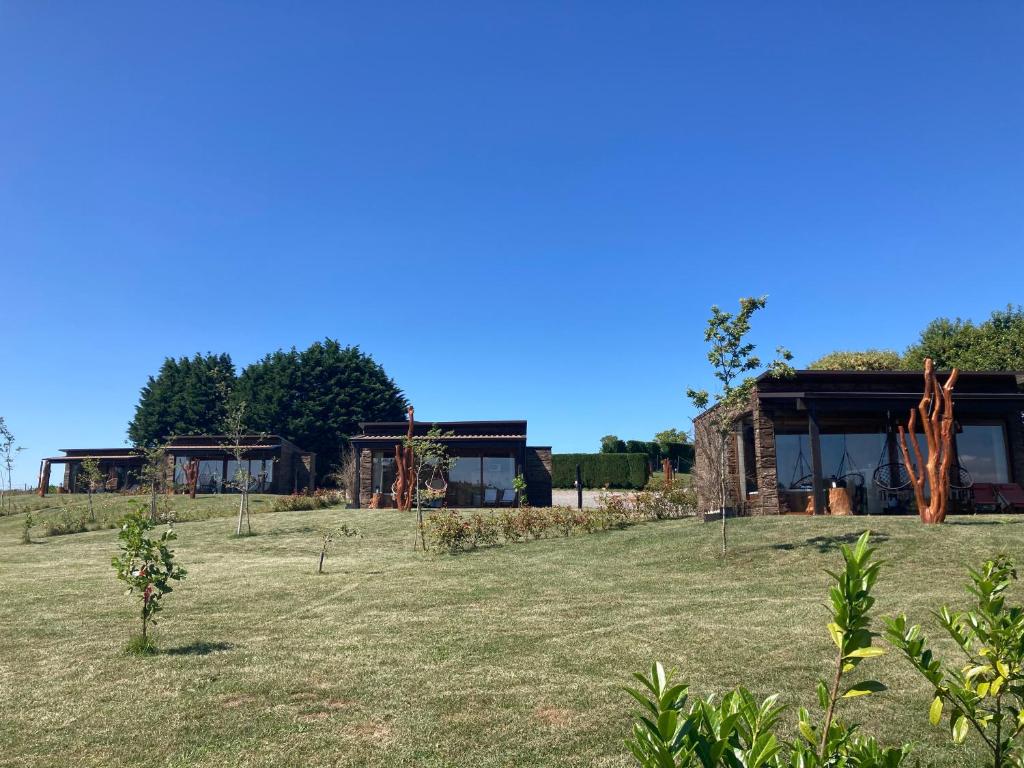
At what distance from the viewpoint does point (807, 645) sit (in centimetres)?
813

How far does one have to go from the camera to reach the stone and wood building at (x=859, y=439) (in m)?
19.1

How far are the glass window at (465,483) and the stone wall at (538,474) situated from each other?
2.32 metres

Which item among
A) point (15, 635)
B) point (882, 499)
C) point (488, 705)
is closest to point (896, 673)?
point (488, 705)

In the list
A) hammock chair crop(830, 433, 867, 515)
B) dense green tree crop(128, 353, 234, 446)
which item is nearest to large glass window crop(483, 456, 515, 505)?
hammock chair crop(830, 433, 867, 515)

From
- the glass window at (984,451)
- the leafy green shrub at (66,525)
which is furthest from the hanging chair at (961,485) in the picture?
the leafy green shrub at (66,525)

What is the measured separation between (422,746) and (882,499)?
18981mm

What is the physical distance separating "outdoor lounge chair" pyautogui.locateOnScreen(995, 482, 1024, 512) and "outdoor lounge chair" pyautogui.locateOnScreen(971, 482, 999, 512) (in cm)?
15

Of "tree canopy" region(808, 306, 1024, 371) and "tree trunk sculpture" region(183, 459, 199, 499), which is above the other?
"tree canopy" region(808, 306, 1024, 371)

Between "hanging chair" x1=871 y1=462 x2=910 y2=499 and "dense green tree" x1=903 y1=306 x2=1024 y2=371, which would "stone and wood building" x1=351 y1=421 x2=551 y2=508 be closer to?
"hanging chair" x1=871 y1=462 x2=910 y2=499

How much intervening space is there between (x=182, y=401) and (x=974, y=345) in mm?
52394

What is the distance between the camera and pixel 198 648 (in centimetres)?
874

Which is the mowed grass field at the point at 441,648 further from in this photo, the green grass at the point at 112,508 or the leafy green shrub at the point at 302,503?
the leafy green shrub at the point at 302,503

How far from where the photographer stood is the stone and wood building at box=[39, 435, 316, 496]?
38938mm

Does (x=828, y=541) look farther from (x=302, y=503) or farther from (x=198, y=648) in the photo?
(x=302, y=503)
